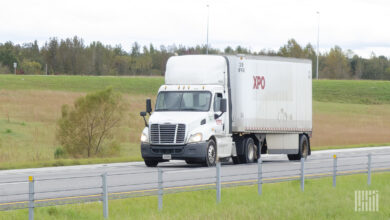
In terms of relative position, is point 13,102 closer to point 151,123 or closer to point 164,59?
point 151,123

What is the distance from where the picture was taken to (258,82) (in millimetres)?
29594

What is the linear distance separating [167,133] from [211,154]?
5.68 feet

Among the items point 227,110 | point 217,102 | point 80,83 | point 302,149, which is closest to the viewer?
point 217,102

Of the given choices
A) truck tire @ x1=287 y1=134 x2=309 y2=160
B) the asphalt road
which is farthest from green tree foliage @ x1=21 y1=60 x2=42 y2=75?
the asphalt road

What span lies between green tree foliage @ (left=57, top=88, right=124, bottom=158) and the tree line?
9746 cm

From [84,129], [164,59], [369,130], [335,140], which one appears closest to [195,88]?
[84,129]

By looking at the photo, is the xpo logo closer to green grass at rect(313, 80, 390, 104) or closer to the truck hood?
the truck hood

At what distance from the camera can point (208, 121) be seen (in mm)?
27000

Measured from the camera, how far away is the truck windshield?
89.7ft

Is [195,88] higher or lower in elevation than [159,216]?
higher

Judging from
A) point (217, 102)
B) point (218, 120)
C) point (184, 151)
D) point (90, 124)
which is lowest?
point (184, 151)

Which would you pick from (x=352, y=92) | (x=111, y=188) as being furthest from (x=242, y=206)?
(x=352, y=92)

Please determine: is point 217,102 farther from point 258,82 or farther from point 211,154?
point 258,82

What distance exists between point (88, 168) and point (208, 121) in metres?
4.38
